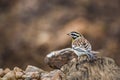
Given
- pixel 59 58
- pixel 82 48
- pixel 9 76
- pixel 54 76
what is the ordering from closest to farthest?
pixel 82 48 → pixel 54 76 → pixel 9 76 → pixel 59 58

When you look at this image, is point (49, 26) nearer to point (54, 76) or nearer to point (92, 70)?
point (54, 76)

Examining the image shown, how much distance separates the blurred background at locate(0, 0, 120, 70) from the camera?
19125mm

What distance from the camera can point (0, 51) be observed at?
63.4 feet

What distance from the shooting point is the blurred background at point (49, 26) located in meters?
19.1

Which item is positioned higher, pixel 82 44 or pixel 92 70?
pixel 82 44

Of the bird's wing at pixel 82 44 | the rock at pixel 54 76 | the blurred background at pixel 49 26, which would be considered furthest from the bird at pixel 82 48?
the blurred background at pixel 49 26

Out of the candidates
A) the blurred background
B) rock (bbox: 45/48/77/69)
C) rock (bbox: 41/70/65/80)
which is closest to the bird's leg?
rock (bbox: 41/70/65/80)

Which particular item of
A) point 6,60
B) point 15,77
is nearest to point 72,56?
point 15,77

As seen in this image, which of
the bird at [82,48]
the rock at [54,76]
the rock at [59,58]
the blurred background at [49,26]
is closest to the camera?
the bird at [82,48]

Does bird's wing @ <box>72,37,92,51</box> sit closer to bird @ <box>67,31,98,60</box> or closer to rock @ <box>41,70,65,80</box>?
bird @ <box>67,31,98,60</box>

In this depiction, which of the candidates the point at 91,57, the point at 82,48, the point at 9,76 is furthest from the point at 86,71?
the point at 9,76

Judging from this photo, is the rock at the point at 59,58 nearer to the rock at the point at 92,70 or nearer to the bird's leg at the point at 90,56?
the rock at the point at 92,70

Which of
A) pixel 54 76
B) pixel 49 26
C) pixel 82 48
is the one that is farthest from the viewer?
pixel 49 26

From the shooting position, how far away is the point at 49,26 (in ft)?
65.5
